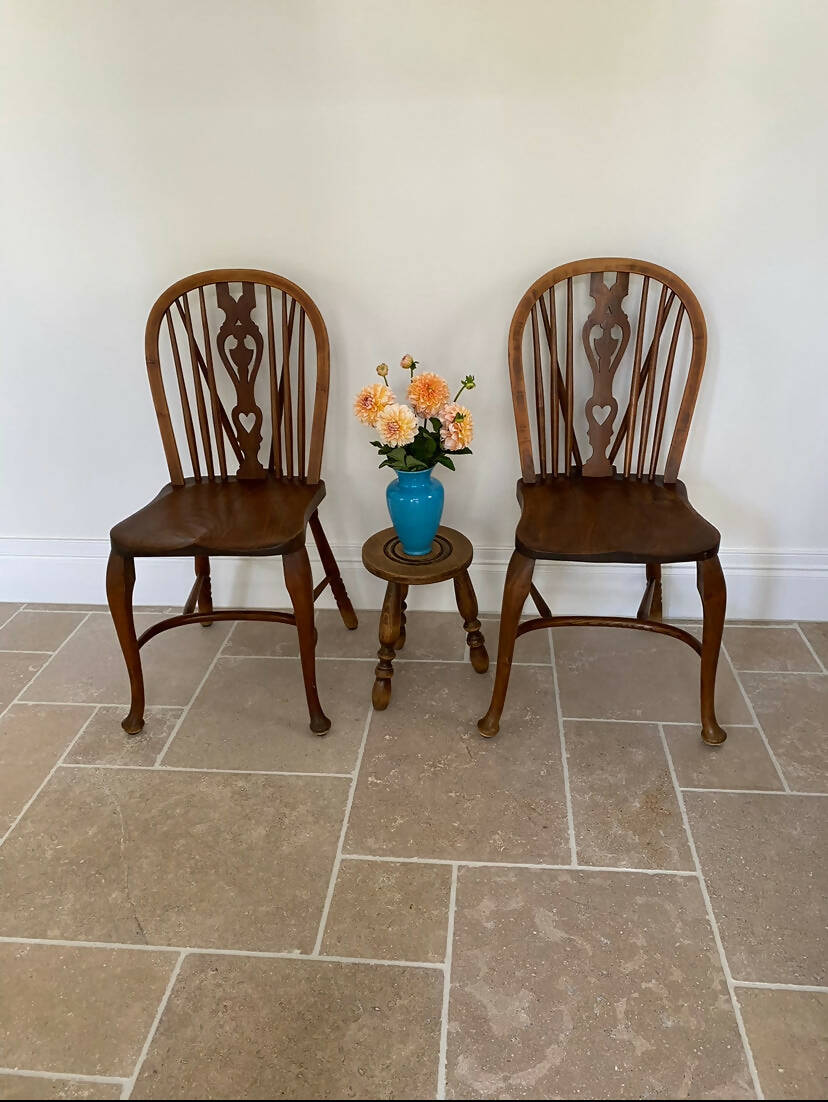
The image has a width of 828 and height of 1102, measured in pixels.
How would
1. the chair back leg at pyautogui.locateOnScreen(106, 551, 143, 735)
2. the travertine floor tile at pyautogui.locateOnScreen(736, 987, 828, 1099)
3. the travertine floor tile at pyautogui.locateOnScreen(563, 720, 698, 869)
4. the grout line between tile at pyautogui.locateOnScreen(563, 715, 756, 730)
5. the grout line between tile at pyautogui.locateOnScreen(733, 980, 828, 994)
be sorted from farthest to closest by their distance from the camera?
the grout line between tile at pyautogui.locateOnScreen(563, 715, 756, 730) < the chair back leg at pyautogui.locateOnScreen(106, 551, 143, 735) < the travertine floor tile at pyautogui.locateOnScreen(563, 720, 698, 869) < the grout line between tile at pyautogui.locateOnScreen(733, 980, 828, 994) < the travertine floor tile at pyautogui.locateOnScreen(736, 987, 828, 1099)

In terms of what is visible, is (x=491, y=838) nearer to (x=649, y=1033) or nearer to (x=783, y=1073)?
(x=649, y=1033)

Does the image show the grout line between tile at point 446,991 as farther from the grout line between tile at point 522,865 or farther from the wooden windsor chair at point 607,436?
the wooden windsor chair at point 607,436

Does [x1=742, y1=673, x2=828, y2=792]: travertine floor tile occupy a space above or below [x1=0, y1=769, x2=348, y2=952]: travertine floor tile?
above

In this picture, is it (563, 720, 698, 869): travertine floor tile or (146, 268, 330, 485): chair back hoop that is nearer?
(563, 720, 698, 869): travertine floor tile

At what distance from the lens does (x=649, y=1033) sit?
1.25 metres

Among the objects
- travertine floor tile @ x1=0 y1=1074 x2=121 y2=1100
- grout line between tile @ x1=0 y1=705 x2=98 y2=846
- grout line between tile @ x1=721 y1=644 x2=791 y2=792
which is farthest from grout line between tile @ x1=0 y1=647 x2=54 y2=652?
grout line between tile @ x1=721 y1=644 x2=791 y2=792

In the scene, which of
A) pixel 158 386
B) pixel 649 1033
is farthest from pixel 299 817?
pixel 158 386

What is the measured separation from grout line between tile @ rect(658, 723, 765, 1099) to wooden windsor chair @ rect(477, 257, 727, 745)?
15 centimetres

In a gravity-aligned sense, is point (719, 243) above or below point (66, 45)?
below

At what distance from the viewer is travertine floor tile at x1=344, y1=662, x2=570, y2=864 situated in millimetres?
1586

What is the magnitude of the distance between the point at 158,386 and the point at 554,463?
39.1 inches

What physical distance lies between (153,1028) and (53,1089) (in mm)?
156

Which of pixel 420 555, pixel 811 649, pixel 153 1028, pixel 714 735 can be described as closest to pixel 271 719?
pixel 420 555

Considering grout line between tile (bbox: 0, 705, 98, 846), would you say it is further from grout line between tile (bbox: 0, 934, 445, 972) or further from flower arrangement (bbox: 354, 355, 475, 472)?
flower arrangement (bbox: 354, 355, 475, 472)
